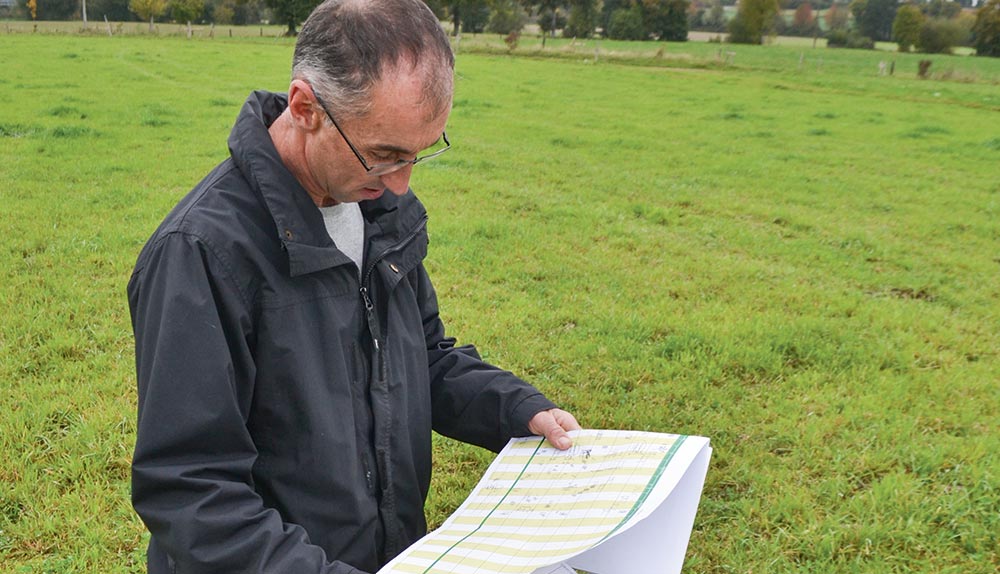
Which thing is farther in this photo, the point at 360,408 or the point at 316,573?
the point at 360,408

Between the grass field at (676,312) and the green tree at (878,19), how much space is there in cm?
7080

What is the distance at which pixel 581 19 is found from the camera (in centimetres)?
7188

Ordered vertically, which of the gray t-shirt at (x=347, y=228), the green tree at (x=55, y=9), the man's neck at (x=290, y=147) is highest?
the green tree at (x=55, y=9)

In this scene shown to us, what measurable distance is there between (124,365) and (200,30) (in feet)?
165

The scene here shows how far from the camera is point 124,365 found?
4.79m

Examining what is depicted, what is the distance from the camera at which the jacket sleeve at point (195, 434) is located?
1456mm

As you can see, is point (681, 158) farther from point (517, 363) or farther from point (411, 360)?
point (411, 360)

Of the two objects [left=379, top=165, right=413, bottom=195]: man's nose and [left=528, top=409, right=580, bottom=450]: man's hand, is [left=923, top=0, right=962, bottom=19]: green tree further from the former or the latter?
[left=379, top=165, right=413, bottom=195]: man's nose

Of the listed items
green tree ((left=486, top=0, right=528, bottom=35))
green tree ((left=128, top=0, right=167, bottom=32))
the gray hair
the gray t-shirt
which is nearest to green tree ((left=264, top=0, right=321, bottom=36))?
green tree ((left=128, top=0, right=167, bottom=32))

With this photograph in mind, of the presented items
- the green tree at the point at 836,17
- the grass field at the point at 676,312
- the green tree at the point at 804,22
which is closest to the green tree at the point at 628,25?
the green tree at the point at 804,22

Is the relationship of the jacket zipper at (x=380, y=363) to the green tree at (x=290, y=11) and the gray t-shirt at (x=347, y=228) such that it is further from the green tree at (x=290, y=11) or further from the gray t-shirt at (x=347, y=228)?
the green tree at (x=290, y=11)

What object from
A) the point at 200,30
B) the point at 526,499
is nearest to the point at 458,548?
A: the point at 526,499

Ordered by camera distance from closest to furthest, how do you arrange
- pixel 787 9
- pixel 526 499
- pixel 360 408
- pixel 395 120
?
pixel 395 120, pixel 360 408, pixel 526 499, pixel 787 9

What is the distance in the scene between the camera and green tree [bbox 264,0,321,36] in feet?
184
